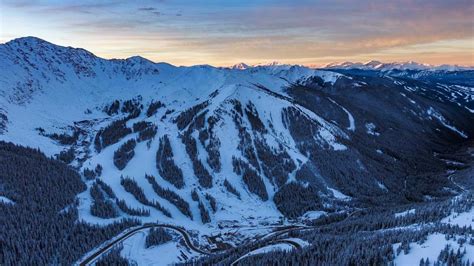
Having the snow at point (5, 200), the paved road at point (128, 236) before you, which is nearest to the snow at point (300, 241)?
the paved road at point (128, 236)

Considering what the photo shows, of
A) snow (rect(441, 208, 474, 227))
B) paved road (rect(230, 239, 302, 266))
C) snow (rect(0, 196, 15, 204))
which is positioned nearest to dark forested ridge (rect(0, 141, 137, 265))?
snow (rect(0, 196, 15, 204))

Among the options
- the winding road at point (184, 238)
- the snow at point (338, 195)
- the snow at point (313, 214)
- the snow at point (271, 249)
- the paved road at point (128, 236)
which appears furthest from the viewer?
the snow at point (338, 195)

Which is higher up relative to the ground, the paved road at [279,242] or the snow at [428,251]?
the snow at [428,251]

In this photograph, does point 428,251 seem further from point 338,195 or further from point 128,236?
point 338,195

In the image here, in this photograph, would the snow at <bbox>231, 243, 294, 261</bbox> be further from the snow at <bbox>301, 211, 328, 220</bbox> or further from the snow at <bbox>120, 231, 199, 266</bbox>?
the snow at <bbox>301, 211, 328, 220</bbox>

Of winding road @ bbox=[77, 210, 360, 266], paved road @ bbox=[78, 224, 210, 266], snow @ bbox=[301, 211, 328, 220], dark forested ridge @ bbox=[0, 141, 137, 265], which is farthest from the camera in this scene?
snow @ bbox=[301, 211, 328, 220]

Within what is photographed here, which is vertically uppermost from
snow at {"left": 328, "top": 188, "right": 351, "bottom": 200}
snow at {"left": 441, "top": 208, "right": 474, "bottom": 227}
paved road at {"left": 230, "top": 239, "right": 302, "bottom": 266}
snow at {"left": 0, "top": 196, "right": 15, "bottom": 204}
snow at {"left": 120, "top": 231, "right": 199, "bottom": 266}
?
snow at {"left": 441, "top": 208, "right": 474, "bottom": 227}

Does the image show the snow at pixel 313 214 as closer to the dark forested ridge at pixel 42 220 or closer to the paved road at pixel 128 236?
the paved road at pixel 128 236

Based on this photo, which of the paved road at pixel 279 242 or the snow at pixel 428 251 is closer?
the snow at pixel 428 251

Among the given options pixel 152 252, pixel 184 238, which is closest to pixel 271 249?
pixel 184 238

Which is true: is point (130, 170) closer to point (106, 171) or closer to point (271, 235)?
point (106, 171)
